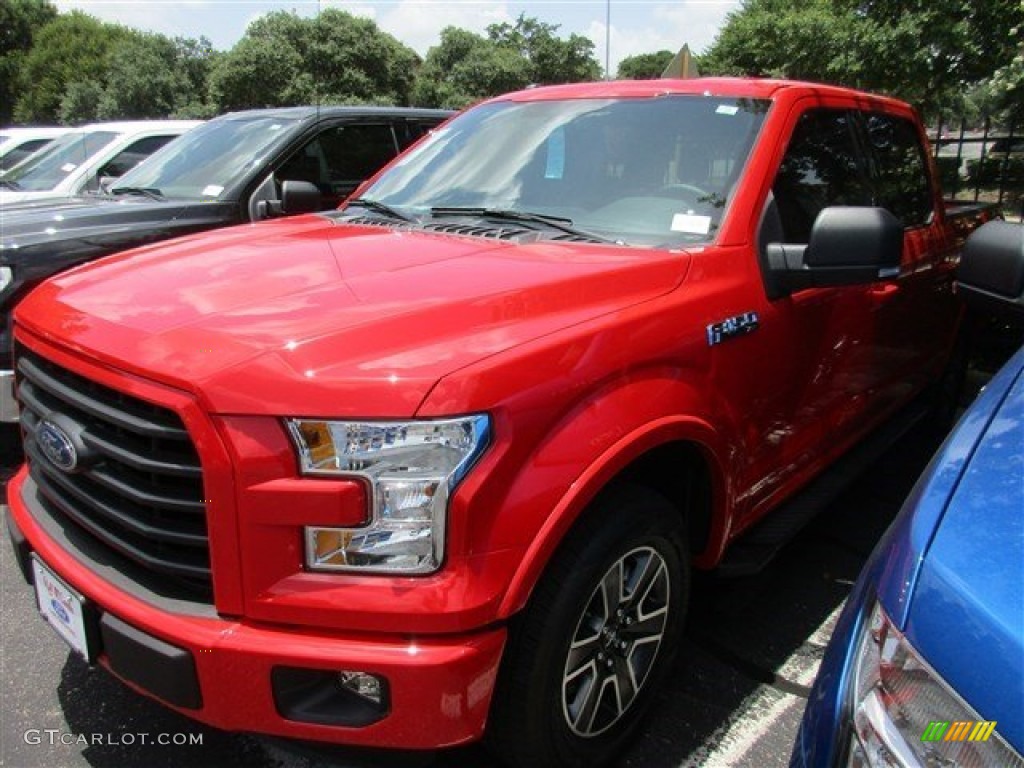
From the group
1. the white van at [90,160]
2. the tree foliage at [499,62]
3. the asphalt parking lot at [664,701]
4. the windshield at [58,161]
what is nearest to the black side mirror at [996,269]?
the asphalt parking lot at [664,701]

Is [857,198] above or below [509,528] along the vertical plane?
above

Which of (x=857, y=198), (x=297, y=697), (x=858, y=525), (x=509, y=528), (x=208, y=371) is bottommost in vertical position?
(x=858, y=525)

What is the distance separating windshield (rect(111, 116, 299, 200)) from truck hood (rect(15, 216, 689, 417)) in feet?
9.55

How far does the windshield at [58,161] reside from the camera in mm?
7855

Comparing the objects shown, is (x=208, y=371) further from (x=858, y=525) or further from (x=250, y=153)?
(x=250, y=153)

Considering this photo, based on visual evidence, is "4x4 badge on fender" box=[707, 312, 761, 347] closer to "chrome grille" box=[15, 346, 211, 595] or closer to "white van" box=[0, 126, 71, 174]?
"chrome grille" box=[15, 346, 211, 595]

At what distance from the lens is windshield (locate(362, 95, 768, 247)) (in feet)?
8.77

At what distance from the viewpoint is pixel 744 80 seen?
316 centimetres

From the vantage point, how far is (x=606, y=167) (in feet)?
9.44

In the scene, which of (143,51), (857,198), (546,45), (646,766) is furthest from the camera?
(546,45)

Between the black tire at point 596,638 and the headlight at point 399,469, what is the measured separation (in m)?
0.35

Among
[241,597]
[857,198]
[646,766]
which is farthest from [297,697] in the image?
[857,198]

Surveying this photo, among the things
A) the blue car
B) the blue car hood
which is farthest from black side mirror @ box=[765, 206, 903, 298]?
the blue car hood

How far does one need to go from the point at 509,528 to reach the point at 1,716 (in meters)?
1.87
